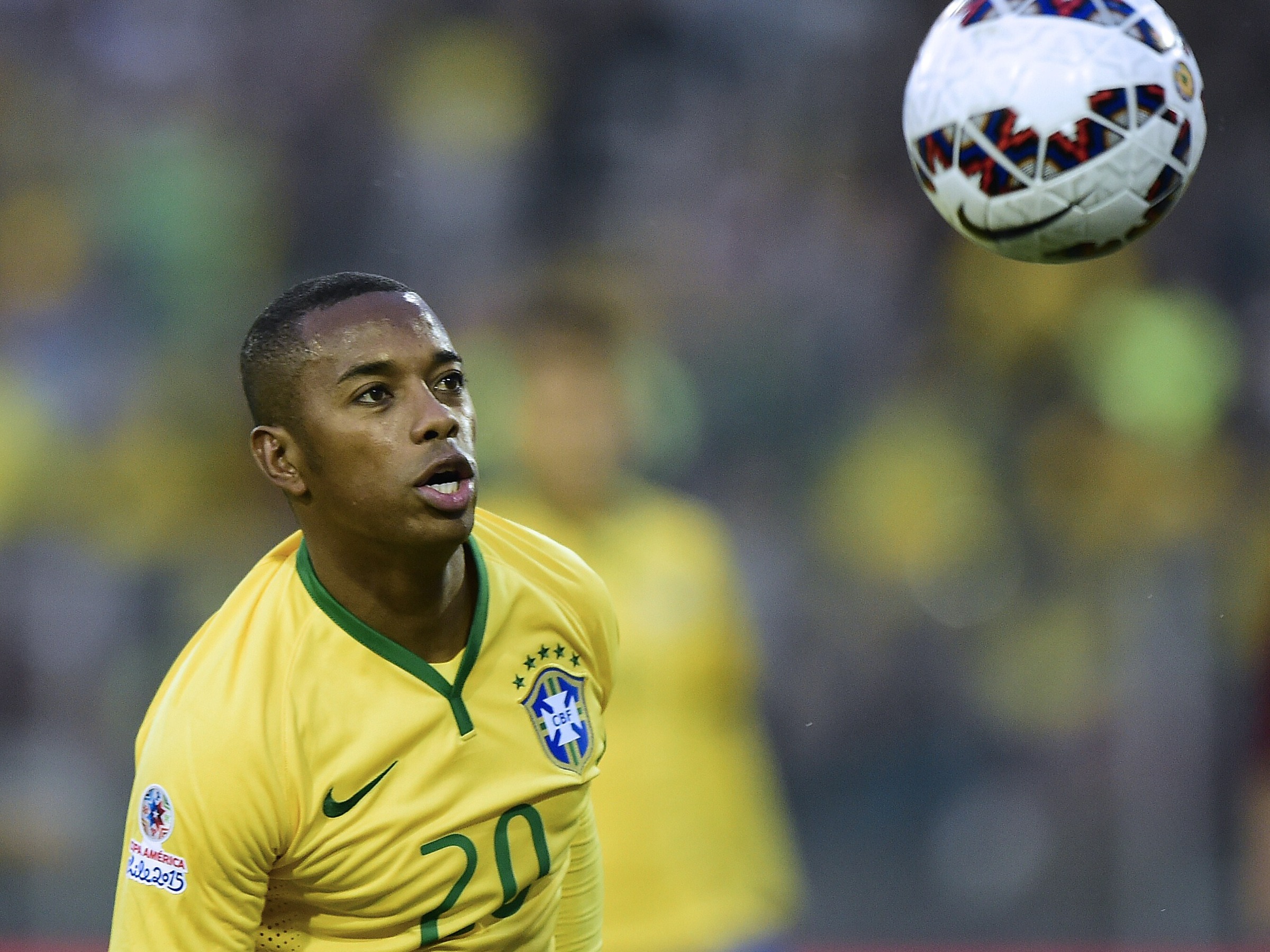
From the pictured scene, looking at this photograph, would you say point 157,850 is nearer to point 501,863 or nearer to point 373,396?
point 501,863

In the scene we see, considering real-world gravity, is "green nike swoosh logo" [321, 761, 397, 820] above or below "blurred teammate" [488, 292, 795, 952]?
→ below

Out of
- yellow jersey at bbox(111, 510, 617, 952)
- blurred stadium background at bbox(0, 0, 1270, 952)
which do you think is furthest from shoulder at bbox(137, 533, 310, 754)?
blurred stadium background at bbox(0, 0, 1270, 952)

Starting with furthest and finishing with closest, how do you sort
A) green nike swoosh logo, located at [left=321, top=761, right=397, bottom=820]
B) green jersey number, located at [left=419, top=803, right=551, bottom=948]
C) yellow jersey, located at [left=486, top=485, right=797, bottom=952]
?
yellow jersey, located at [left=486, top=485, right=797, bottom=952]
green jersey number, located at [left=419, top=803, right=551, bottom=948]
green nike swoosh logo, located at [left=321, top=761, right=397, bottom=820]

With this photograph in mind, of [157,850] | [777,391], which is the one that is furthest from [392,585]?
[777,391]

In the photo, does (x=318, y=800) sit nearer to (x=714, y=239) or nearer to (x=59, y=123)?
(x=714, y=239)

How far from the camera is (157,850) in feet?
8.05

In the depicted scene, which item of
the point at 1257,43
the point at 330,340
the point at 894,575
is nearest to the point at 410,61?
the point at 894,575

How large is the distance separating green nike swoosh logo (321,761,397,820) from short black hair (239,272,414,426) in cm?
60

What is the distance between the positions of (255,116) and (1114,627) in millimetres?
4485

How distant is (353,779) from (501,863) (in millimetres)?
324

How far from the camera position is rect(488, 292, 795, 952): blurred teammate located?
4262mm

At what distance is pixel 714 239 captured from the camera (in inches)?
292

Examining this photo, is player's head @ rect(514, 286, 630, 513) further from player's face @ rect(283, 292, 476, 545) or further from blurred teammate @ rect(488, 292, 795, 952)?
player's face @ rect(283, 292, 476, 545)

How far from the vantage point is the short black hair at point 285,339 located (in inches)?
103
